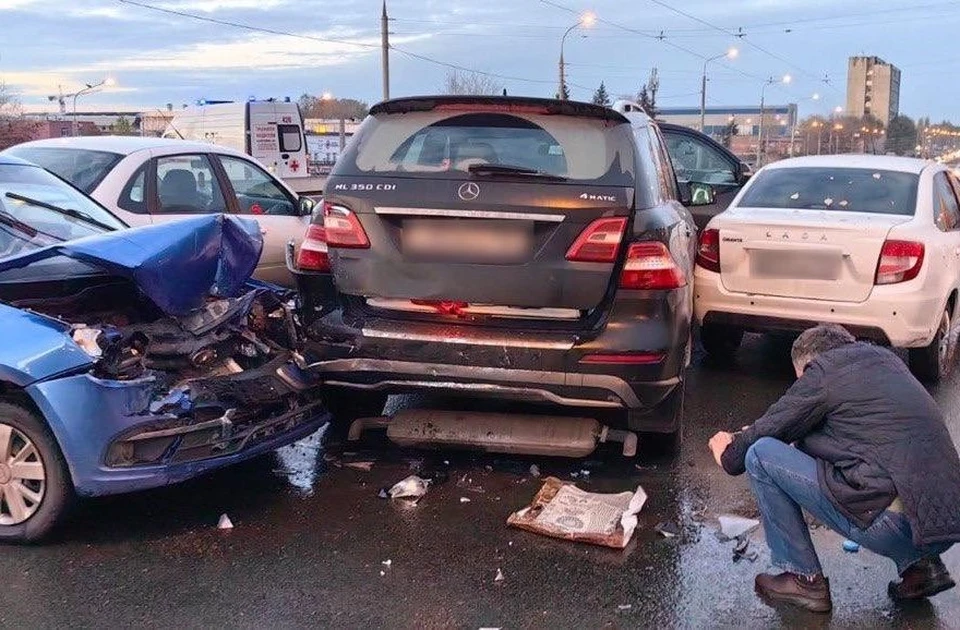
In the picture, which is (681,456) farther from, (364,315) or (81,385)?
(81,385)

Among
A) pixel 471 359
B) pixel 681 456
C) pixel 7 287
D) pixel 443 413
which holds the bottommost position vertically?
pixel 681 456

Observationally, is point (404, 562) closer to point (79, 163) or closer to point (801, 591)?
point (801, 591)

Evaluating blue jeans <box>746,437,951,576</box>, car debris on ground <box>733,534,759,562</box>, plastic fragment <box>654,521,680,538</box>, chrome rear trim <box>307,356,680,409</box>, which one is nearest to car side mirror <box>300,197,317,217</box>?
chrome rear trim <box>307,356,680,409</box>

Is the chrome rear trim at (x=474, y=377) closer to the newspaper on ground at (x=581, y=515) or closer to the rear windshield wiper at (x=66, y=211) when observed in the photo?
the newspaper on ground at (x=581, y=515)

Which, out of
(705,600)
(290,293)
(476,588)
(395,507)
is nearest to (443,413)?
(395,507)

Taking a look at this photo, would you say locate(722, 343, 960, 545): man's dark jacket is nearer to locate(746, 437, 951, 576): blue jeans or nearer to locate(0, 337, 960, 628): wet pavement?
locate(746, 437, 951, 576): blue jeans

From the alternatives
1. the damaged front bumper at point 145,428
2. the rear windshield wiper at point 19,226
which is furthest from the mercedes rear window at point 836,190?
the rear windshield wiper at point 19,226

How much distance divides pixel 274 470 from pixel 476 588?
1.72 meters

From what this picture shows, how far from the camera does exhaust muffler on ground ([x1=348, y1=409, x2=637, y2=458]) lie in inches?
183

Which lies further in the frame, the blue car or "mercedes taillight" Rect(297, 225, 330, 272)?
"mercedes taillight" Rect(297, 225, 330, 272)

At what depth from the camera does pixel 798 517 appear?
3523 millimetres

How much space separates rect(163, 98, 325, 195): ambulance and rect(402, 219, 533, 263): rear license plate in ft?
53.4

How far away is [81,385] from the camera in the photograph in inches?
148

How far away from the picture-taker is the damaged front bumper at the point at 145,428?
3.76m
